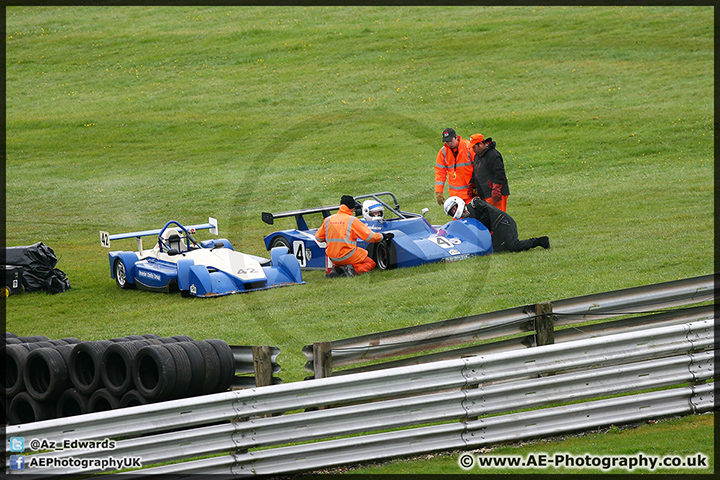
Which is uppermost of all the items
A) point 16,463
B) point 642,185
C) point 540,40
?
point 540,40

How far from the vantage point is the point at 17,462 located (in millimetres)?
6531

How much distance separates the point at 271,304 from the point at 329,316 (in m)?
1.37

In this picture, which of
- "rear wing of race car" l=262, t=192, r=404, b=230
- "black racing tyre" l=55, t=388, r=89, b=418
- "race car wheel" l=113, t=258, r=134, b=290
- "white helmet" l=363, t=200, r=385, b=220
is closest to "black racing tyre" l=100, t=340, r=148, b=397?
"black racing tyre" l=55, t=388, r=89, b=418

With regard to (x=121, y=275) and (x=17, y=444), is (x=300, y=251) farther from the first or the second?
(x=17, y=444)

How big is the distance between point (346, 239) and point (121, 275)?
4515mm

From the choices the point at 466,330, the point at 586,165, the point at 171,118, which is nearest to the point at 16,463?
the point at 466,330

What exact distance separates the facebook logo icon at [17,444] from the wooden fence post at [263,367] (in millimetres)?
2053

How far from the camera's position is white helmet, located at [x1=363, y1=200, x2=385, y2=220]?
16.0m

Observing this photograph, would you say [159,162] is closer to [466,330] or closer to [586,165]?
[586,165]

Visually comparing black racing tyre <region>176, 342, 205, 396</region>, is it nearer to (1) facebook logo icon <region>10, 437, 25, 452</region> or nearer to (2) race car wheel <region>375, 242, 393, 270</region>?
(1) facebook logo icon <region>10, 437, 25, 452</region>

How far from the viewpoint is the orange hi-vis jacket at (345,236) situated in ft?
47.7

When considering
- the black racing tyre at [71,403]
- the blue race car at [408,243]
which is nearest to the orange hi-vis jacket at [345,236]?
the blue race car at [408,243]

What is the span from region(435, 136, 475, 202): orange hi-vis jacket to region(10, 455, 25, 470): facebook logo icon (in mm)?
12067

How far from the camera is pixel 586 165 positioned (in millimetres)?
26562
